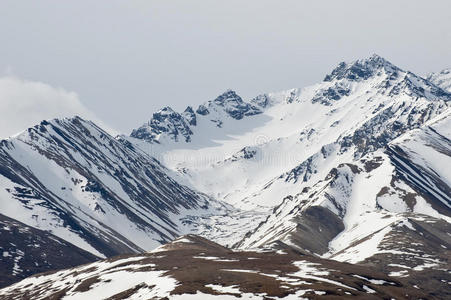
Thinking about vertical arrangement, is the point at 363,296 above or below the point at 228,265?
below

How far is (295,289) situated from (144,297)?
31.2 metres

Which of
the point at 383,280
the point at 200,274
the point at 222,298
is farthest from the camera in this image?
the point at 383,280

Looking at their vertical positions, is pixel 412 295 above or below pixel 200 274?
below

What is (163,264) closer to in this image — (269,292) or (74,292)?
(74,292)

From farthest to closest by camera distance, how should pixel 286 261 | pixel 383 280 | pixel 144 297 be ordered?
pixel 286 261, pixel 383 280, pixel 144 297

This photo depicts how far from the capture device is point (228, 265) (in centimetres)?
18425

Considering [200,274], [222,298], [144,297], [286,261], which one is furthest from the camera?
[286,261]

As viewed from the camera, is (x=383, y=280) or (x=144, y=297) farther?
(x=383, y=280)

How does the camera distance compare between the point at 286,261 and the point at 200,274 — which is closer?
the point at 200,274

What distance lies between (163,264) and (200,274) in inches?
1226

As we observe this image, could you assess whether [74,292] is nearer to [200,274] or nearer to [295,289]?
[200,274]

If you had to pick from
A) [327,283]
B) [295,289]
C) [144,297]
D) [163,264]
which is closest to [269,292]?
[295,289]

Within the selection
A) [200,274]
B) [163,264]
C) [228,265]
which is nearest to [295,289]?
[200,274]

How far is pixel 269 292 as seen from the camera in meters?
146
